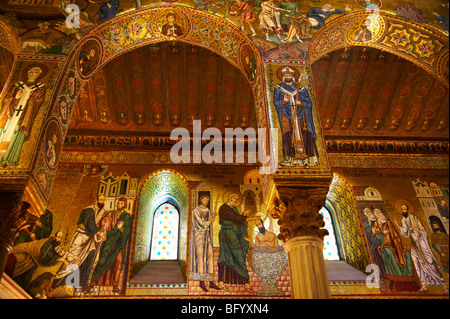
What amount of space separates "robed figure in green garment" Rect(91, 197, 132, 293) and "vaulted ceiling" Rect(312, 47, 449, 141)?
16.7 ft

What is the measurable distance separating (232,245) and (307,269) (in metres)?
3.43

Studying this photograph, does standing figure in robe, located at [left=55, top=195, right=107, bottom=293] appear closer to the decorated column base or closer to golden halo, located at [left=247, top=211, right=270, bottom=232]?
golden halo, located at [left=247, top=211, right=270, bottom=232]

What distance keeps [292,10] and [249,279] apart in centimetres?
490

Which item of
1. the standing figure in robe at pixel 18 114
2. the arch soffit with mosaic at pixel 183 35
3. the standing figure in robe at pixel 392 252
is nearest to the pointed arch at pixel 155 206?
the arch soffit with mosaic at pixel 183 35

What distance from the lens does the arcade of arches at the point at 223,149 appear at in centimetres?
508

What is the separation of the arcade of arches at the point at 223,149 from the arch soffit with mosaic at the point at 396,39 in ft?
0.08

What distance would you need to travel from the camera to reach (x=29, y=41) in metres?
5.75

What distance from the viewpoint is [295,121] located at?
5.35m

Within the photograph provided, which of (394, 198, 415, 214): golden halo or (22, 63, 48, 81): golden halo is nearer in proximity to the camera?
(22, 63, 48, 81): golden halo

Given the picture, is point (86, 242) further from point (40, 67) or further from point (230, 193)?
point (40, 67)

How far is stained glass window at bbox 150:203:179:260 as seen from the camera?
7.88m

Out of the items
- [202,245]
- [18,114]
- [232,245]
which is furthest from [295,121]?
[18,114]

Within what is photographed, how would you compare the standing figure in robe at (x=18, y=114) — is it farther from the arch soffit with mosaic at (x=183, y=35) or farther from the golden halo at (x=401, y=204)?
the golden halo at (x=401, y=204)

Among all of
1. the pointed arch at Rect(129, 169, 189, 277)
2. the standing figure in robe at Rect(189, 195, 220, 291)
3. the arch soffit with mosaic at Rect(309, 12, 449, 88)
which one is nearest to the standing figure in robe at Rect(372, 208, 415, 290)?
the arch soffit with mosaic at Rect(309, 12, 449, 88)
